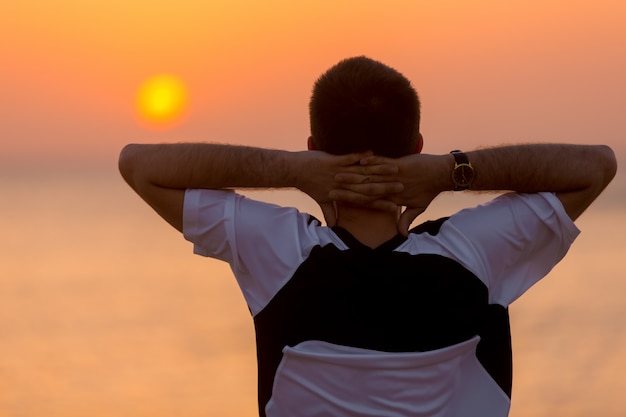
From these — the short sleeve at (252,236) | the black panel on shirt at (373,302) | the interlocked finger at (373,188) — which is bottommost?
the black panel on shirt at (373,302)

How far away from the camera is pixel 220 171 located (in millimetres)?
2645

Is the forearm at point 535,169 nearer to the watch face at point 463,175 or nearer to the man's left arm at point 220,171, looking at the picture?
the watch face at point 463,175

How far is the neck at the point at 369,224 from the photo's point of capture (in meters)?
2.55

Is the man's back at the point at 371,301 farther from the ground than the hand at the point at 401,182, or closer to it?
closer to it

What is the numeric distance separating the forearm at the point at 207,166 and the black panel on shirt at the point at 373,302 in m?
0.35

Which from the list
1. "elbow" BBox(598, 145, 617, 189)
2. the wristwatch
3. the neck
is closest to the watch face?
the wristwatch

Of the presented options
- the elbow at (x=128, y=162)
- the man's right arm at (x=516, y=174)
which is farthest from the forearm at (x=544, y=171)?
the elbow at (x=128, y=162)

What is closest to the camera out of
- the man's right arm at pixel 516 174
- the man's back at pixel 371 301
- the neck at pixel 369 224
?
the man's back at pixel 371 301

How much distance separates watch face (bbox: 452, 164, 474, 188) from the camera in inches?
105

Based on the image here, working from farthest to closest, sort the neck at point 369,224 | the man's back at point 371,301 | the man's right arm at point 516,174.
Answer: the man's right arm at point 516,174, the neck at point 369,224, the man's back at point 371,301

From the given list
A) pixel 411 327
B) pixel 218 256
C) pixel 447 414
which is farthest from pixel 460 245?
pixel 218 256

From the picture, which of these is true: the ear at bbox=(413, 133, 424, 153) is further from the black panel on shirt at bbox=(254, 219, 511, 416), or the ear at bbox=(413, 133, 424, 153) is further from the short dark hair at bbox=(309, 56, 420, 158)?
the black panel on shirt at bbox=(254, 219, 511, 416)

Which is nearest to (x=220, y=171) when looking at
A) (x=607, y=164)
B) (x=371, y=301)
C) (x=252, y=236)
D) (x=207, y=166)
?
(x=207, y=166)

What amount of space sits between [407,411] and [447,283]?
0.38 m
